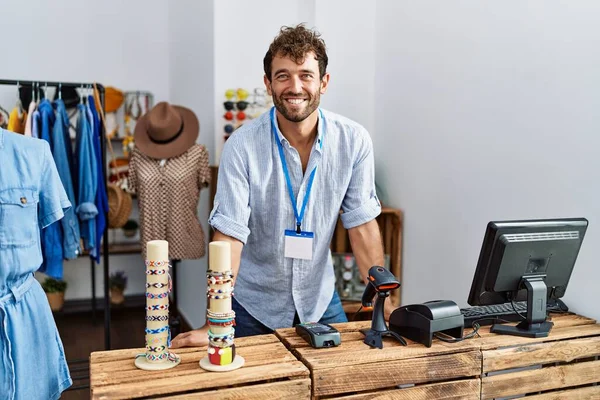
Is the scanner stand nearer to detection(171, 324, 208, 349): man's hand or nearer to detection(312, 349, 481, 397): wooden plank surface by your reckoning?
detection(312, 349, 481, 397): wooden plank surface

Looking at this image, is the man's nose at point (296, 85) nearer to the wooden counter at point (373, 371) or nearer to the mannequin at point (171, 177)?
the wooden counter at point (373, 371)

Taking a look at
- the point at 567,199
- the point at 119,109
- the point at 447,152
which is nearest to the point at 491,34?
the point at 447,152

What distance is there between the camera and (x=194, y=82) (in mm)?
4363

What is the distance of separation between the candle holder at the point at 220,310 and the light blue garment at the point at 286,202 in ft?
1.89

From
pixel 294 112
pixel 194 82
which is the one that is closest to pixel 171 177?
pixel 194 82

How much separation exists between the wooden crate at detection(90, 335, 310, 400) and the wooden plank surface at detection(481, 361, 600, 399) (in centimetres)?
57

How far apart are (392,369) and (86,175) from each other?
235cm

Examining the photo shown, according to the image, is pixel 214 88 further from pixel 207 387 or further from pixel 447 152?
pixel 207 387

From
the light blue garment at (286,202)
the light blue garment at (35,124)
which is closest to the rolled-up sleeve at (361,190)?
the light blue garment at (286,202)

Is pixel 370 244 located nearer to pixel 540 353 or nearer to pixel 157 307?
pixel 540 353

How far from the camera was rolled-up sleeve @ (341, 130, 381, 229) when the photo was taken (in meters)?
2.17

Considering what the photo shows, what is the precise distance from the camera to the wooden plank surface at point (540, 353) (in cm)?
171

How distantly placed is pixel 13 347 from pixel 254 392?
2.67ft

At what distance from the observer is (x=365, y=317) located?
3.52 metres
